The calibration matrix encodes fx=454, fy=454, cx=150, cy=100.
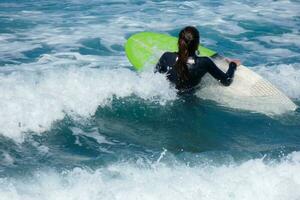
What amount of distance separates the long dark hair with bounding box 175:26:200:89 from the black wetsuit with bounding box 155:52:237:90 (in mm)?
68

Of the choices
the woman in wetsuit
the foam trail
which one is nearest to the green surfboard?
the foam trail

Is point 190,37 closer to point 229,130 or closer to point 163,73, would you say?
point 163,73

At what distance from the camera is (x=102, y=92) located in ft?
20.4

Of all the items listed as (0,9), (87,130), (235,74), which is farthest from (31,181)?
(0,9)

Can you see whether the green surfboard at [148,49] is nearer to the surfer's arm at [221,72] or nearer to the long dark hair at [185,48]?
the surfer's arm at [221,72]

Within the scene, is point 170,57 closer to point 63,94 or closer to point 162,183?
point 63,94

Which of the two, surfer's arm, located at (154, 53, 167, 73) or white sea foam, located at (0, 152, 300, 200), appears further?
surfer's arm, located at (154, 53, 167, 73)

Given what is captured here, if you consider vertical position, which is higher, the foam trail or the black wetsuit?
the black wetsuit

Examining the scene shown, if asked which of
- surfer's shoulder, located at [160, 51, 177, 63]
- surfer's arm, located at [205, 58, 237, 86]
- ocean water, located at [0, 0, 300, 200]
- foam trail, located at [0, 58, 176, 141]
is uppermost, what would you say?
surfer's shoulder, located at [160, 51, 177, 63]

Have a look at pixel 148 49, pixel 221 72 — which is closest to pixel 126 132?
pixel 221 72

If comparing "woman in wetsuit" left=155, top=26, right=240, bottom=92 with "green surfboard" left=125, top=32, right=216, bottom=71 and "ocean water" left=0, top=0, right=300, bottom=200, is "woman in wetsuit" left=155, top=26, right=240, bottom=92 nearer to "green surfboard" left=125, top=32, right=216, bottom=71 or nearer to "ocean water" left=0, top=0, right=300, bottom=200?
"ocean water" left=0, top=0, right=300, bottom=200

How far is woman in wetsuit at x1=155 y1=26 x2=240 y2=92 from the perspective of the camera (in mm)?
5355

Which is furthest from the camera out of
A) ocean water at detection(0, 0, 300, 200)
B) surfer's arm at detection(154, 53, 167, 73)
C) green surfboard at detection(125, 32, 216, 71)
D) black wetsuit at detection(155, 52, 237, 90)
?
green surfboard at detection(125, 32, 216, 71)

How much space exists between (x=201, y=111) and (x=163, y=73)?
2.38 ft
